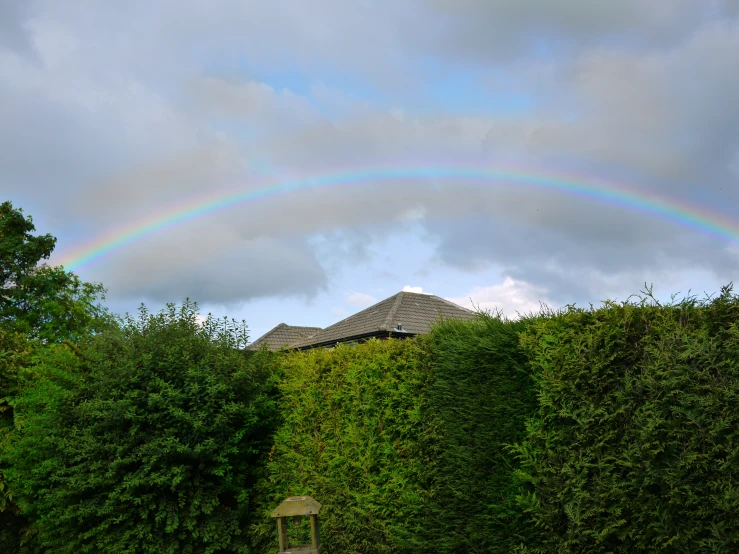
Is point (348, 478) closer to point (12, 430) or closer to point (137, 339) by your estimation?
point (137, 339)

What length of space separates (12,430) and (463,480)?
9.84m

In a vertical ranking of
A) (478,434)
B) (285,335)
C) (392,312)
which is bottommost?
(478,434)

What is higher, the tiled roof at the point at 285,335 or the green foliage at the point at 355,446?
the tiled roof at the point at 285,335

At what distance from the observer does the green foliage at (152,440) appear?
9.37 m

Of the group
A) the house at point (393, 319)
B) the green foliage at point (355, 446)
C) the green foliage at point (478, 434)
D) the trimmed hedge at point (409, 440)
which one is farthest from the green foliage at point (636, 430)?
the house at point (393, 319)

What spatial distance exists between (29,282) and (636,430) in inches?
1269

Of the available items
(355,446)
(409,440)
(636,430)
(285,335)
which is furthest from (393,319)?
(636,430)

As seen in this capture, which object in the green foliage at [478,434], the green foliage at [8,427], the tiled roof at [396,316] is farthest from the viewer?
the tiled roof at [396,316]

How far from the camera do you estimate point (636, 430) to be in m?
5.34

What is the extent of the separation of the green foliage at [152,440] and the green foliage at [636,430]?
5175 mm

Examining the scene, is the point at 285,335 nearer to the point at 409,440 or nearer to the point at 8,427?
the point at 8,427

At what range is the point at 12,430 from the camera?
40.8ft

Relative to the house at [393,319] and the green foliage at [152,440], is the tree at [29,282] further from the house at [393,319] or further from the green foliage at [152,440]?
the green foliage at [152,440]

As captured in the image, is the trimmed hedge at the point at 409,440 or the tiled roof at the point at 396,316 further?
the tiled roof at the point at 396,316
